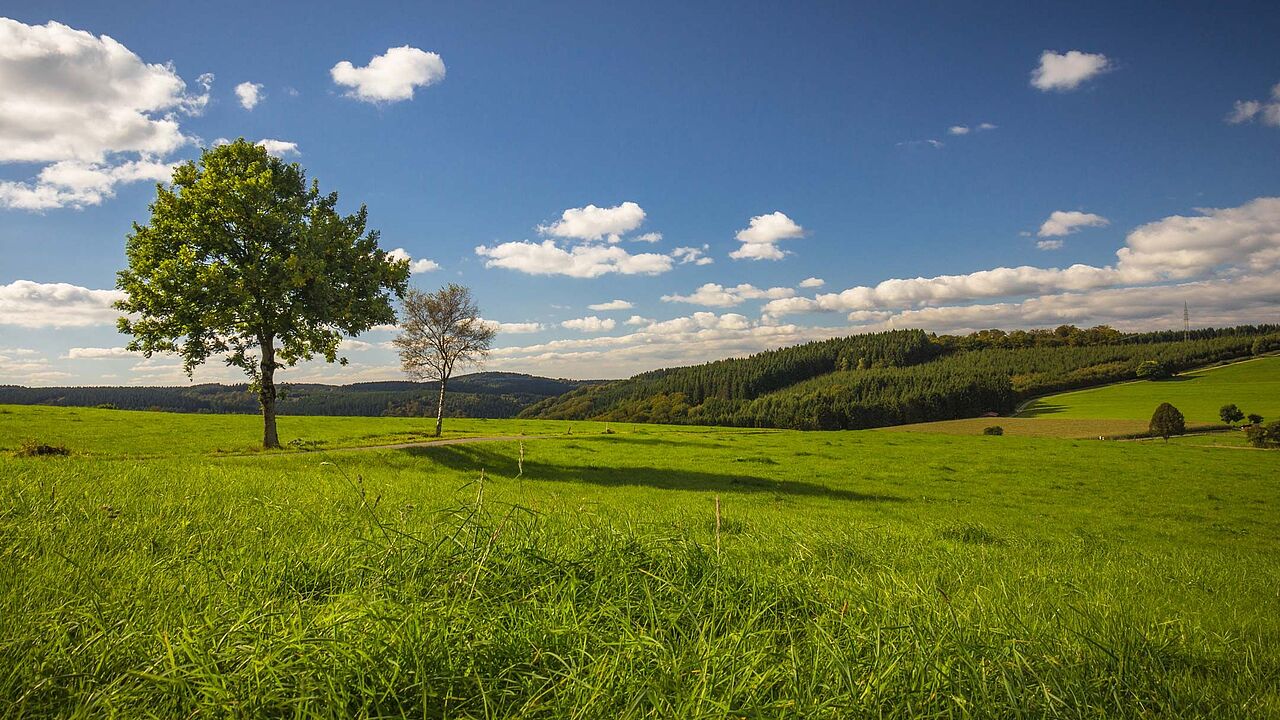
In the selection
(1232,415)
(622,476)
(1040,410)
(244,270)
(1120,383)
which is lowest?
(1040,410)

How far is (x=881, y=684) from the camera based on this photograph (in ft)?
6.44

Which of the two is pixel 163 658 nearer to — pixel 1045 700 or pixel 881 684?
pixel 881 684

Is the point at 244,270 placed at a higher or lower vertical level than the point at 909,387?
higher

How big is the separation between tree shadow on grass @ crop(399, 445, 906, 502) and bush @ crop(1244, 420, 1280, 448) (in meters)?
61.4

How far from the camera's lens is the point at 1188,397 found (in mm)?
103688

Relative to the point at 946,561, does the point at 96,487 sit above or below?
above

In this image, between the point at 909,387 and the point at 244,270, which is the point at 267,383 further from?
the point at 909,387

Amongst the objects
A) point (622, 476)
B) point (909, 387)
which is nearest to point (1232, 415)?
point (909, 387)

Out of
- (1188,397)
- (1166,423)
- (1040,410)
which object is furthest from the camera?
(1040,410)

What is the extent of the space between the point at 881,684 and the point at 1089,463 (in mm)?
47632

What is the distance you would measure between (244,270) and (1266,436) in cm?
9074

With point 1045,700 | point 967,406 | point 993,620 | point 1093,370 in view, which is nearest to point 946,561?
point 993,620

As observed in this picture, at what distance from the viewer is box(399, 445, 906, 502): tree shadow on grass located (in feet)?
84.1

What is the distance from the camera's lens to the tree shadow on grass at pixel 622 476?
1009 inches
